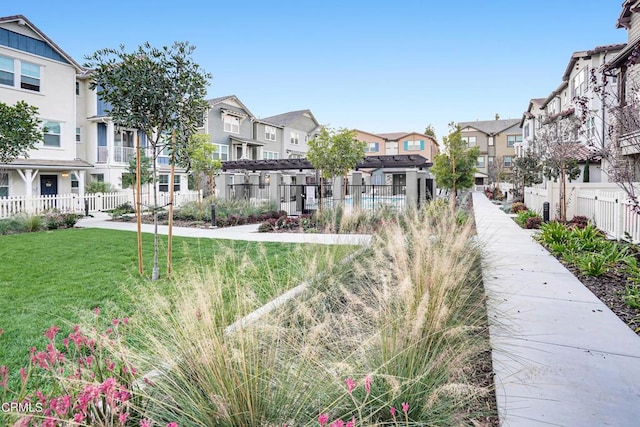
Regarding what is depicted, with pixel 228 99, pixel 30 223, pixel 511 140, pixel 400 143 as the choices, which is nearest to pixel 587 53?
pixel 228 99

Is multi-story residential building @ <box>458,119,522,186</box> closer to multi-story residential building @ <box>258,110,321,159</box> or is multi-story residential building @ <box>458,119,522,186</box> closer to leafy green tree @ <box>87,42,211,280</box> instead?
multi-story residential building @ <box>258,110,321,159</box>

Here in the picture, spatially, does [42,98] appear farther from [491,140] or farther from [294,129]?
[491,140]

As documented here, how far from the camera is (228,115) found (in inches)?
1324

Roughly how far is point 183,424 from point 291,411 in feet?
1.84

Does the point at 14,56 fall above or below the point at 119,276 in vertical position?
above

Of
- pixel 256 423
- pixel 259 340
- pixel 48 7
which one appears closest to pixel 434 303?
pixel 259 340

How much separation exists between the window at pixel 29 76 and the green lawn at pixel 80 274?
43.2 ft

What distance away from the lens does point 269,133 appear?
39531 millimetres

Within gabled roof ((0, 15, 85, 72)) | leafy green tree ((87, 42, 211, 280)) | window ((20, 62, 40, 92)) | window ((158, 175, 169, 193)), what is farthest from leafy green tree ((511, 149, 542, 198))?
window ((20, 62, 40, 92))

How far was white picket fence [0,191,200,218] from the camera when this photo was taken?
16219 mm

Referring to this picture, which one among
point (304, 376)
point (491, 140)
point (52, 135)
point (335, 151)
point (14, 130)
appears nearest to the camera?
point (304, 376)

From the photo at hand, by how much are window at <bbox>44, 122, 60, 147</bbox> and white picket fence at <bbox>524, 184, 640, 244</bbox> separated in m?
24.5

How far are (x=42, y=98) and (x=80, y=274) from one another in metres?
19.6

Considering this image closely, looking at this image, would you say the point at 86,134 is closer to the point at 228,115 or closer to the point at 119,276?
the point at 228,115
